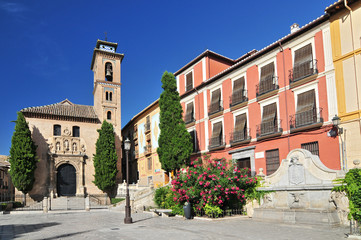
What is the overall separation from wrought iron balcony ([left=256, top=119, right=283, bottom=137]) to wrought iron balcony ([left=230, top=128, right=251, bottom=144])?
1001 mm

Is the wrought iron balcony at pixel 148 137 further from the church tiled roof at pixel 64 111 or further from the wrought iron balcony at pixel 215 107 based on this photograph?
the wrought iron balcony at pixel 215 107

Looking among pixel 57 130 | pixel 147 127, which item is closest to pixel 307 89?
pixel 147 127

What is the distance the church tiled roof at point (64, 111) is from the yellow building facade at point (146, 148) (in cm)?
592

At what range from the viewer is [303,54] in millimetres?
17938

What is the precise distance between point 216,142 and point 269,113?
5462 mm

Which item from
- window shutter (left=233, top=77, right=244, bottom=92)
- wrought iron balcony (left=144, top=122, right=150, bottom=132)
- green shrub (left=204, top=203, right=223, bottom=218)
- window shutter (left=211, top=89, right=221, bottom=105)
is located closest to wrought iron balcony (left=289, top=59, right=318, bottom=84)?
window shutter (left=233, top=77, right=244, bottom=92)

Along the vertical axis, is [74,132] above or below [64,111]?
below

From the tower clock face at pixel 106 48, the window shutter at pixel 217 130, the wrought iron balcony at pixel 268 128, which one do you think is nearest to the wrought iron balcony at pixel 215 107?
the window shutter at pixel 217 130

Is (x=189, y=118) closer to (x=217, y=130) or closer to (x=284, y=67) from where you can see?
(x=217, y=130)

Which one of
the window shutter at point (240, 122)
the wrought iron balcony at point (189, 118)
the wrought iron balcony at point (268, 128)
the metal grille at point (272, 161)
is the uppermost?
→ the wrought iron balcony at point (189, 118)

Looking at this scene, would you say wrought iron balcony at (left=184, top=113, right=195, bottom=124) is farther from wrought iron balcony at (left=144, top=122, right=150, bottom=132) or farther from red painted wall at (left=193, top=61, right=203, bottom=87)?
wrought iron balcony at (left=144, top=122, right=150, bottom=132)

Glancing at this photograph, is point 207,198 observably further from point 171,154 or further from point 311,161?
point 171,154

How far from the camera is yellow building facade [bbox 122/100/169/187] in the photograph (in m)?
34.1

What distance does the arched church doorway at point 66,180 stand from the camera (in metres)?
34.6
